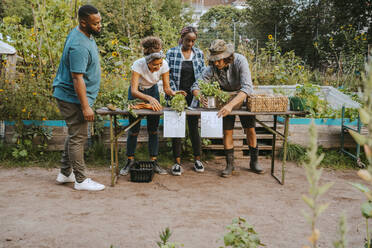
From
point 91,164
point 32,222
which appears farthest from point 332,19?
point 32,222

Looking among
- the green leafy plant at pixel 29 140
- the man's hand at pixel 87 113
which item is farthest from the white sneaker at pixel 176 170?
the green leafy plant at pixel 29 140

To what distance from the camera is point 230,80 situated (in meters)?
4.12

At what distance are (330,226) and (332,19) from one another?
9.98 metres

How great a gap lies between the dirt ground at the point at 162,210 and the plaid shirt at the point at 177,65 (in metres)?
1.23

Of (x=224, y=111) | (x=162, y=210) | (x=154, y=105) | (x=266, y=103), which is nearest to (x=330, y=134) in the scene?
(x=266, y=103)

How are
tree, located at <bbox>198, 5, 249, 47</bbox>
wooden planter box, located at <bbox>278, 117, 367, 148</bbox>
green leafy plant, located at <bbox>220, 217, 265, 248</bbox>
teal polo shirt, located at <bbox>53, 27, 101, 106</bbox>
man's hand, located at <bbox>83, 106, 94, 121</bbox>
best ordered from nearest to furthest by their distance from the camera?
1. green leafy plant, located at <bbox>220, 217, 265, 248</bbox>
2. teal polo shirt, located at <bbox>53, 27, 101, 106</bbox>
3. man's hand, located at <bbox>83, 106, 94, 121</bbox>
4. wooden planter box, located at <bbox>278, 117, 367, 148</bbox>
5. tree, located at <bbox>198, 5, 249, 47</bbox>

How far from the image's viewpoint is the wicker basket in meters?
3.88

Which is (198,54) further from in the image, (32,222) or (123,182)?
(32,222)

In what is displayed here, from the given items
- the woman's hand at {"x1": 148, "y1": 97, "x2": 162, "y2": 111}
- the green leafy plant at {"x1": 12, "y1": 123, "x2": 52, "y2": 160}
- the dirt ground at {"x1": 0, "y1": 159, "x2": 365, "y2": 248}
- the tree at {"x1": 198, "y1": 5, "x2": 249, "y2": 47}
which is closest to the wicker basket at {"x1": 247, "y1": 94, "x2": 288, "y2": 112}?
the dirt ground at {"x1": 0, "y1": 159, "x2": 365, "y2": 248}

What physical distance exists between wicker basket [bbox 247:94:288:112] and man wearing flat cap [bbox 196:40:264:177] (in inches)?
4.6

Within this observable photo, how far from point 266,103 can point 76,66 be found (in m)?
2.13

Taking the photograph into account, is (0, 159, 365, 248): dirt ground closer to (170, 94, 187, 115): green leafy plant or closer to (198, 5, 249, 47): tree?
(170, 94, 187, 115): green leafy plant

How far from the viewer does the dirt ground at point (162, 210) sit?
2.74 m

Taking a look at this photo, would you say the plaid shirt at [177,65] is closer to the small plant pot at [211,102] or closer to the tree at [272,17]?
the small plant pot at [211,102]
